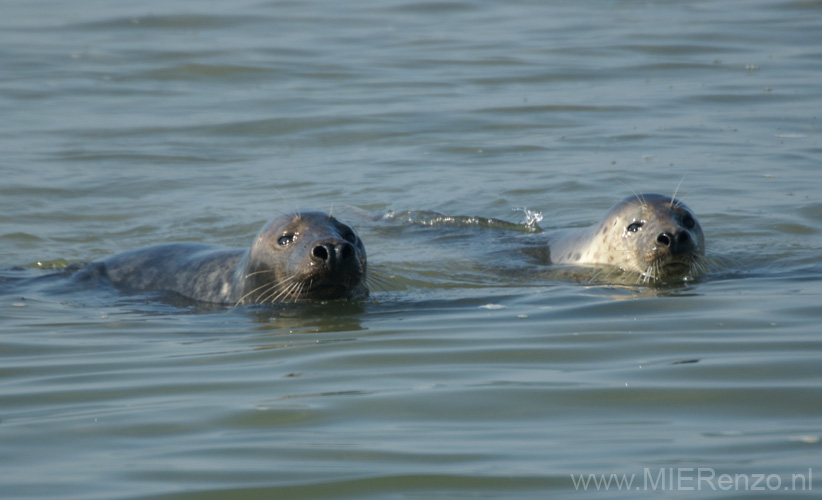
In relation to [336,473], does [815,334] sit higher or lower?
higher

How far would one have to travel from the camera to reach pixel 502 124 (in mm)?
12320

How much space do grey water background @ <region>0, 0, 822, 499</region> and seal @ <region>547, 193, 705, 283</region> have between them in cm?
28

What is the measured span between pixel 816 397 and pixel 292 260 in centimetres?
286

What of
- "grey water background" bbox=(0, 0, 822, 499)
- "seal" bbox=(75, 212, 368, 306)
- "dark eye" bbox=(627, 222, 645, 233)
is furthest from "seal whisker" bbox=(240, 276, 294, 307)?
"dark eye" bbox=(627, 222, 645, 233)

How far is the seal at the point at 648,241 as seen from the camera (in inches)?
267

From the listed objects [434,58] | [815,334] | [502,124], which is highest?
[434,58]

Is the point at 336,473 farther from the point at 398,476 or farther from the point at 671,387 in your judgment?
the point at 671,387


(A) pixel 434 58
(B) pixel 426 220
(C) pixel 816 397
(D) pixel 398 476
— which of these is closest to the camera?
(D) pixel 398 476

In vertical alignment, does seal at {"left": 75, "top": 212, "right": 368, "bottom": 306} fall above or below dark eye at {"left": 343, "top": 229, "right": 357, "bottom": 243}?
below

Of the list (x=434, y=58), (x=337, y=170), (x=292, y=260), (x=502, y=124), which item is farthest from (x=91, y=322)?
(x=434, y=58)

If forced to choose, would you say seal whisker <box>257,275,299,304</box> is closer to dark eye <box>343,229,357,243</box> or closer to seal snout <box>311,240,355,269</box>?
seal snout <box>311,240,355,269</box>

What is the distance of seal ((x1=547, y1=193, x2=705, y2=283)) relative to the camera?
22.2ft

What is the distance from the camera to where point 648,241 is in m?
6.87

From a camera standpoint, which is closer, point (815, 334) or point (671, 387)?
point (671, 387)
